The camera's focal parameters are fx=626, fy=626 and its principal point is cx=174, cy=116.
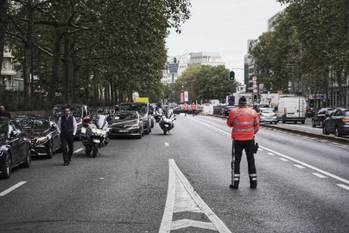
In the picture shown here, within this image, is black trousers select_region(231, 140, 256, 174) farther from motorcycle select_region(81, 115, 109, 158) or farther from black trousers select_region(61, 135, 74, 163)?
motorcycle select_region(81, 115, 109, 158)

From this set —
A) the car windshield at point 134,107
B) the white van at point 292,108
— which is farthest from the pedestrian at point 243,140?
the white van at point 292,108

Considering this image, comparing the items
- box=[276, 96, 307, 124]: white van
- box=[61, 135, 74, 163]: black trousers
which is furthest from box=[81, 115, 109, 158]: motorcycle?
box=[276, 96, 307, 124]: white van

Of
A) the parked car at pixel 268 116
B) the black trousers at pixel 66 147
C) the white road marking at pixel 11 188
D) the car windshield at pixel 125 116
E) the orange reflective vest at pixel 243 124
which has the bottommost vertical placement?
the parked car at pixel 268 116

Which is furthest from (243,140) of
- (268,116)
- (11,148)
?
(268,116)

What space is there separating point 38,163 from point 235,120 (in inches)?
291

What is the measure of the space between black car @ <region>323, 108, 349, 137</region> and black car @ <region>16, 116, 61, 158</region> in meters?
14.5

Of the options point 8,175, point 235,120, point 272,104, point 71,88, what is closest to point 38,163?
point 8,175

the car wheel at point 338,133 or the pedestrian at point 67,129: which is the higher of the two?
the pedestrian at point 67,129

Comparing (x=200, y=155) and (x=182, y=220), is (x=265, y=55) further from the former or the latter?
(x=182, y=220)

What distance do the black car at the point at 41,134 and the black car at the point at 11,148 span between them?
1.96 meters

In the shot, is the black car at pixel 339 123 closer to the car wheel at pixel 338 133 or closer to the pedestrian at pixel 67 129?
the car wheel at pixel 338 133

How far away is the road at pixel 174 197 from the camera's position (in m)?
7.72

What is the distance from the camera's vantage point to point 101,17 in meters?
32.9

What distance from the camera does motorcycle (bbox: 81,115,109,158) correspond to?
18.8 meters
